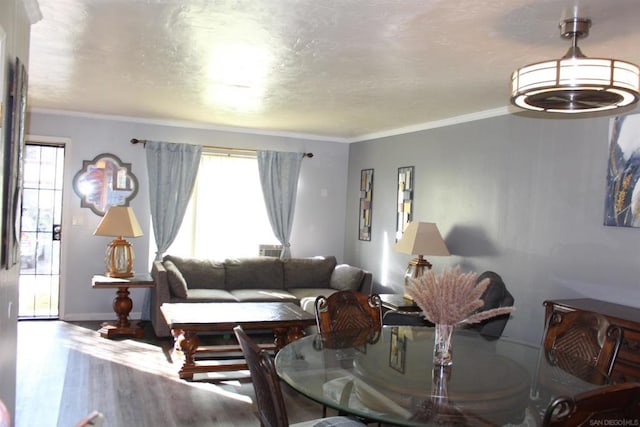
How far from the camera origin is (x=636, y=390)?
1.49 meters

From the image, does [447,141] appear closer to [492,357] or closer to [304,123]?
[304,123]

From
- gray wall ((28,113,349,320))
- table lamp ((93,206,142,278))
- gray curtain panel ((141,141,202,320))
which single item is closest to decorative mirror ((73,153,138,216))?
gray wall ((28,113,349,320))

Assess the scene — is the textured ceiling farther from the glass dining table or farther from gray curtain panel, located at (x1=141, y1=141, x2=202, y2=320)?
the glass dining table

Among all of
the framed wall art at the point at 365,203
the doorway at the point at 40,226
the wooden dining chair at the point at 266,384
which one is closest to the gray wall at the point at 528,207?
the framed wall art at the point at 365,203

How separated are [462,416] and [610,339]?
1.11 metres

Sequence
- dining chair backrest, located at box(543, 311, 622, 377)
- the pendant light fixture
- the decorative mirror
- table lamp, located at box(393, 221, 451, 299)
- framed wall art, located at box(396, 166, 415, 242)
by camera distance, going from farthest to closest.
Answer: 1. the decorative mirror
2. framed wall art, located at box(396, 166, 415, 242)
3. table lamp, located at box(393, 221, 451, 299)
4. dining chair backrest, located at box(543, 311, 622, 377)
5. the pendant light fixture

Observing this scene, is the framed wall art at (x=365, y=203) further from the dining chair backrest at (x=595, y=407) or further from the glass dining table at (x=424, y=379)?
the dining chair backrest at (x=595, y=407)

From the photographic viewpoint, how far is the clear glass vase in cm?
238

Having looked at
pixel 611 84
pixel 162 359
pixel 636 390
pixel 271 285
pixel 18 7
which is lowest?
pixel 162 359

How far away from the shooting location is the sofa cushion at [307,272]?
6.60 m

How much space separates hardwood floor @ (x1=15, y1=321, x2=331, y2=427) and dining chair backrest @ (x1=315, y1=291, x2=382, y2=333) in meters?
0.86

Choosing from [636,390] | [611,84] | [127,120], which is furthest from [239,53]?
[127,120]

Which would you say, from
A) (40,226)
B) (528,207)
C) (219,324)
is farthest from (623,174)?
(40,226)

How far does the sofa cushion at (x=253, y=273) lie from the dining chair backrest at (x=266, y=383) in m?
4.30
